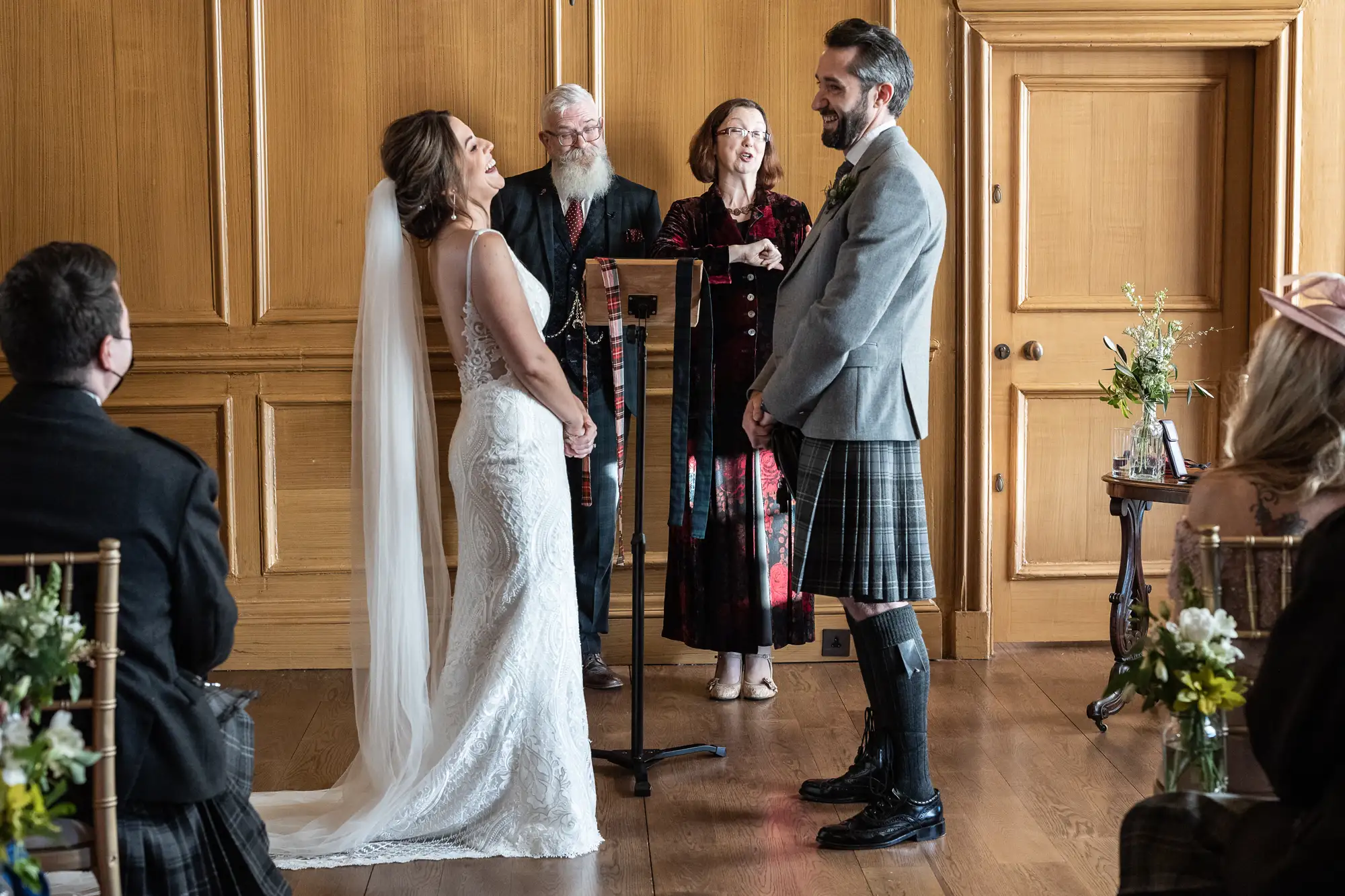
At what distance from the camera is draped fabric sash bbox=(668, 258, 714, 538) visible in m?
3.24

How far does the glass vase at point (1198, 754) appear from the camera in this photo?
5.78 feet

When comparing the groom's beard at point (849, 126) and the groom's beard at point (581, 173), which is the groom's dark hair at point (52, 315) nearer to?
the groom's beard at point (849, 126)

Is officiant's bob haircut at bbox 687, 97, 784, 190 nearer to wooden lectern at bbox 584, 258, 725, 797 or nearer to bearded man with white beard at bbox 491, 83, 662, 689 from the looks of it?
bearded man with white beard at bbox 491, 83, 662, 689

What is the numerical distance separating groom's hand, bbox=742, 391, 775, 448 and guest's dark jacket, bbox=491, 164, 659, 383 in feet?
3.76

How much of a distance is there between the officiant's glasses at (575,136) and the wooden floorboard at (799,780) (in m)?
1.80

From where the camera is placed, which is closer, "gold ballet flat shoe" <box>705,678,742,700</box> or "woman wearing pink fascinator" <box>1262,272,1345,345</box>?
"woman wearing pink fascinator" <box>1262,272,1345,345</box>

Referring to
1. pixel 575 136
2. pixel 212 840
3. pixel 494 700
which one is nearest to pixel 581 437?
pixel 494 700

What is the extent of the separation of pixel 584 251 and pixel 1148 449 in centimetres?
189

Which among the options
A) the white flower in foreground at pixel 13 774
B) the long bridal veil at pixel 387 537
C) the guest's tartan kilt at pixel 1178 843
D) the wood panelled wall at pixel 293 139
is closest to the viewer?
the white flower in foreground at pixel 13 774

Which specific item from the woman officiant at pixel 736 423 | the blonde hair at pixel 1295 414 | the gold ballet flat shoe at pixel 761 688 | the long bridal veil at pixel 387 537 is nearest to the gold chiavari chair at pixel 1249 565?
the blonde hair at pixel 1295 414

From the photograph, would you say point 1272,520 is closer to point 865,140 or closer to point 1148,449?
point 865,140

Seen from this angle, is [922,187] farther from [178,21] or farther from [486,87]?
[178,21]

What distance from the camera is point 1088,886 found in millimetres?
2646

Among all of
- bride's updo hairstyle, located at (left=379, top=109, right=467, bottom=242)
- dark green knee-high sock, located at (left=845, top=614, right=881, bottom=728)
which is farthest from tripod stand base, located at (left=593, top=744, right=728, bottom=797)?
bride's updo hairstyle, located at (left=379, top=109, right=467, bottom=242)
